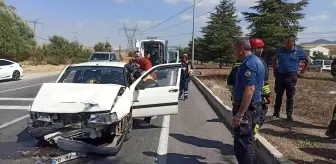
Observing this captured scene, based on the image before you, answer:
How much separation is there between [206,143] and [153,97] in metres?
1.53

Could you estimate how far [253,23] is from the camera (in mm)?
37125

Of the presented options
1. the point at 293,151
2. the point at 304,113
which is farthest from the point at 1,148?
the point at 304,113

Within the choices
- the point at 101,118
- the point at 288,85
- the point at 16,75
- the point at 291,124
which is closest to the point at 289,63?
the point at 288,85

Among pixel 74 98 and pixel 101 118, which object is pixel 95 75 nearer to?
pixel 74 98

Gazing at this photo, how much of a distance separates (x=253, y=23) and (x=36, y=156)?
32938 millimetres

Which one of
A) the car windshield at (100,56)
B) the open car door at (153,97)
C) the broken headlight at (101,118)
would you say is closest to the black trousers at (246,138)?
the broken headlight at (101,118)

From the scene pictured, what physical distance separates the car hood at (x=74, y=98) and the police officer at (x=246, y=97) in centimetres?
230

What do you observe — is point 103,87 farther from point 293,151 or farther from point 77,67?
point 293,151

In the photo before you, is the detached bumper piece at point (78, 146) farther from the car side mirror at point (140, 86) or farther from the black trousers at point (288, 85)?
the black trousers at point (288, 85)

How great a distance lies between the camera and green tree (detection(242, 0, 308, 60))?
36.0m

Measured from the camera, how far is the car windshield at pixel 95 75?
8.30 meters

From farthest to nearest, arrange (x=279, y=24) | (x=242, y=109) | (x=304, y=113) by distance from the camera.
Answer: (x=279, y=24), (x=304, y=113), (x=242, y=109)

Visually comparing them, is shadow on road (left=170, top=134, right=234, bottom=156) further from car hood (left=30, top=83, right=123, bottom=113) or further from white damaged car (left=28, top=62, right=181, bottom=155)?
car hood (left=30, top=83, right=123, bottom=113)

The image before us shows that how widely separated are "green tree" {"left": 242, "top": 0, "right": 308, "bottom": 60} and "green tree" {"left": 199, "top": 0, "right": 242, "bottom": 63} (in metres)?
7.93
